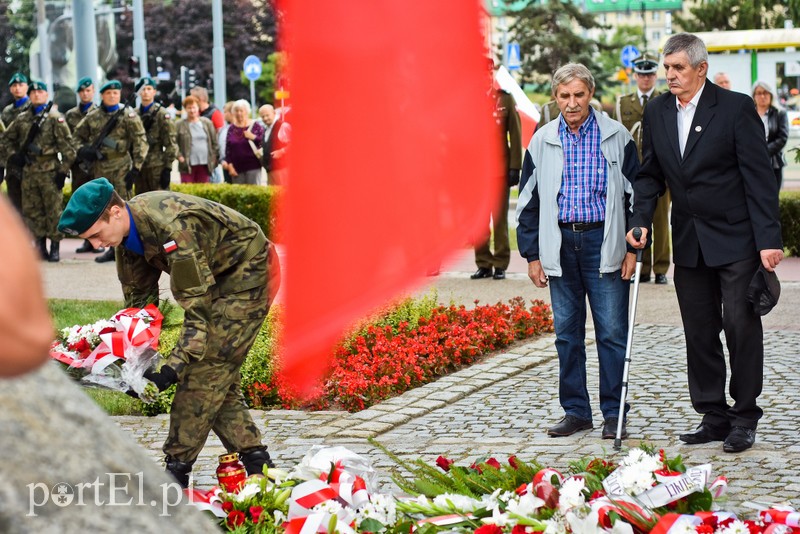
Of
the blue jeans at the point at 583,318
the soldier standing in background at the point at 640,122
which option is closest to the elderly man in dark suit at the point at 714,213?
the blue jeans at the point at 583,318

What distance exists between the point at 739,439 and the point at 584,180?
1.53 m

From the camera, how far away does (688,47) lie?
6.30 metres

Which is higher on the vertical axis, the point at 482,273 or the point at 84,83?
the point at 84,83

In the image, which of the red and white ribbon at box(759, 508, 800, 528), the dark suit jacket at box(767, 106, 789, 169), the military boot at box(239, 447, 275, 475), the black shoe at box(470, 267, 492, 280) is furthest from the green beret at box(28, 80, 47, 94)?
the red and white ribbon at box(759, 508, 800, 528)

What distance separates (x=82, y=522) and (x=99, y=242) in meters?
3.80

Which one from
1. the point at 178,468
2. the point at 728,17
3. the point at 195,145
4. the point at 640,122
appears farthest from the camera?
the point at 728,17

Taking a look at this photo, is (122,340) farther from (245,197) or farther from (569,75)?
(245,197)

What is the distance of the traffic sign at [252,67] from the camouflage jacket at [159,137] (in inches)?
573

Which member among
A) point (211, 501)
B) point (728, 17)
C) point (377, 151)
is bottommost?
point (211, 501)

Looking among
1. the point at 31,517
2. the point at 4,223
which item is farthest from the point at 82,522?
the point at 4,223

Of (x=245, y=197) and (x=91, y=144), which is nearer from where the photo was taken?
(x=91, y=144)

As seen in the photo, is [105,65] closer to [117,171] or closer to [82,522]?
[82,522]

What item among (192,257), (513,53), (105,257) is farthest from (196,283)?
(105,257)

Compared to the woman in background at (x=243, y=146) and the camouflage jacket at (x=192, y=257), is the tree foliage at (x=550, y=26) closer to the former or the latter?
the camouflage jacket at (x=192, y=257)
